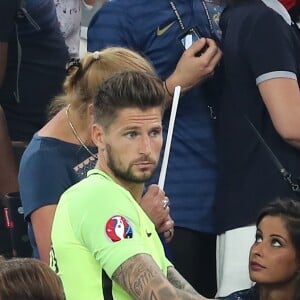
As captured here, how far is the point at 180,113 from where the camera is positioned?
152 inches

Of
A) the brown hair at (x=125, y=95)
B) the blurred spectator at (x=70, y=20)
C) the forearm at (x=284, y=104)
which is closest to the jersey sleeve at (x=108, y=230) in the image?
Answer: the brown hair at (x=125, y=95)

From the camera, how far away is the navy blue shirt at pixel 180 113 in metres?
3.82

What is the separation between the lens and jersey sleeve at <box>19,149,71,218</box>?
3.27 metres

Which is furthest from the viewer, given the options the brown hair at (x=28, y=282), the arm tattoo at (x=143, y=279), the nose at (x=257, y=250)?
the nose at (x=257, y=250)

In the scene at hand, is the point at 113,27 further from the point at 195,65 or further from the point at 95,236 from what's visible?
the point at 95,236

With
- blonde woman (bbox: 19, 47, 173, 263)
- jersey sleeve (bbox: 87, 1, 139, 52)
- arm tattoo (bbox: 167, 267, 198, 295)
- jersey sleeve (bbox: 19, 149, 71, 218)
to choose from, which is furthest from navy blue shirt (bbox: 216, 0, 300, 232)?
arm tattoo (bbox: 167, 267, 198, 295)

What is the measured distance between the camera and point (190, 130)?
3848 millimetres

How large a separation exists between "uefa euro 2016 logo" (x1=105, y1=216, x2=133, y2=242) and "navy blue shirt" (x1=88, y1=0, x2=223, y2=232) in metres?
1.12

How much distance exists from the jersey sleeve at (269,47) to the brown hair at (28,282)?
4.41ft

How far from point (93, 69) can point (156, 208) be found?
1.48ft

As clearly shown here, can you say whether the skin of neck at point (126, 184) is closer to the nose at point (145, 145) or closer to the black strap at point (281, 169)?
the nose at point (145, 145)

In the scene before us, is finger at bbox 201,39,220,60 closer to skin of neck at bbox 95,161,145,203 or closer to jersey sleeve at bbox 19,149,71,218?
jersey sleeve at bbox 19,149,71,218

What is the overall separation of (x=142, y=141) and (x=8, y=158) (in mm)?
1358

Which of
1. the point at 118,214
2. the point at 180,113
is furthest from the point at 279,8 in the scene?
the point at 118,214
